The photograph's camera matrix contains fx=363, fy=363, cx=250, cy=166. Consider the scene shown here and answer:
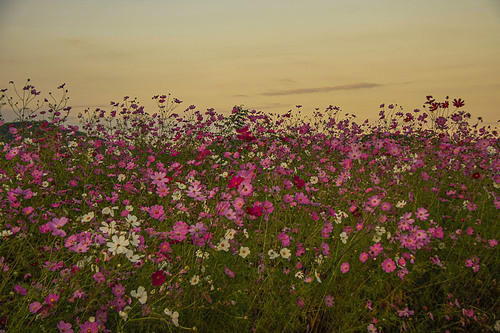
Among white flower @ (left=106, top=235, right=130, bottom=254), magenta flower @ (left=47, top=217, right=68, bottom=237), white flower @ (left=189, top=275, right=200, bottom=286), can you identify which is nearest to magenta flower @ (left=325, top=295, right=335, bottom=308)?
white flower @ (left=189, top=275, right=200, bottom=286)

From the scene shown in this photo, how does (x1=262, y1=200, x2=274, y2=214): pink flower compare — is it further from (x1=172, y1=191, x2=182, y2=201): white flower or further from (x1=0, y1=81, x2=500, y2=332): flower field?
(x1=172, y1=191, x2=182, y2=201): white flower

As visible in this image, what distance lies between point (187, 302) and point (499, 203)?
3.40 meters

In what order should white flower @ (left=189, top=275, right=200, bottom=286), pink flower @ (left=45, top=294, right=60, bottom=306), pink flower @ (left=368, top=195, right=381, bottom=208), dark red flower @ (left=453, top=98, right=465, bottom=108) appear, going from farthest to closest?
dark red flower @ (left=453, top=98, right=465, bottom=108), pink flower @ (left=368, top=195, right=381, bottom=208), white flower @ (left=189, top=275, right=200, bottom=286), pink flower @ (left=45, top=294, right=60, bottom=306)


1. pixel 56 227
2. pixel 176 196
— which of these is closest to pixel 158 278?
pixel 56 227

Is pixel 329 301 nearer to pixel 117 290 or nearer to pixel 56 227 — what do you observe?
pixel 117 290

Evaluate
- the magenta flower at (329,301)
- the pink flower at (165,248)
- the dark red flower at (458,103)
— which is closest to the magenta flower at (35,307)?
the pink flower at (165,248)

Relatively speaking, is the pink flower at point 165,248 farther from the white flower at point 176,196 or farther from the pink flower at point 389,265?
the pink flower at point 389,265

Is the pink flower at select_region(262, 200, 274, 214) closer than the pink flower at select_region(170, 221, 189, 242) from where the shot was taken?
No

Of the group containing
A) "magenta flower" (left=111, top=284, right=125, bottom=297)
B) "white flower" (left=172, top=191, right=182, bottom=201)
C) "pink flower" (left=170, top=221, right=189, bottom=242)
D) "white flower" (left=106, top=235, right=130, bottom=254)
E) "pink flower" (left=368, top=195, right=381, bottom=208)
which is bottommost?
"magenta flower" (left=111, top=284, right=125, bottom=297)

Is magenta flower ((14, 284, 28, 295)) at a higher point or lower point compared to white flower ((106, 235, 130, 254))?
lower

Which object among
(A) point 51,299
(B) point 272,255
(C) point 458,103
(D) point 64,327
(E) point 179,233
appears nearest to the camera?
(D) point 64,327

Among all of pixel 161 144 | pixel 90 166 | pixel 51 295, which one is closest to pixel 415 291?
pixel 51 295

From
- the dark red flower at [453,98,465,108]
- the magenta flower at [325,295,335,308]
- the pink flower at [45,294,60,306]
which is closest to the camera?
the pink flower at [45,294,60,306]

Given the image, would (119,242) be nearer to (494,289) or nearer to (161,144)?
(494,289)
